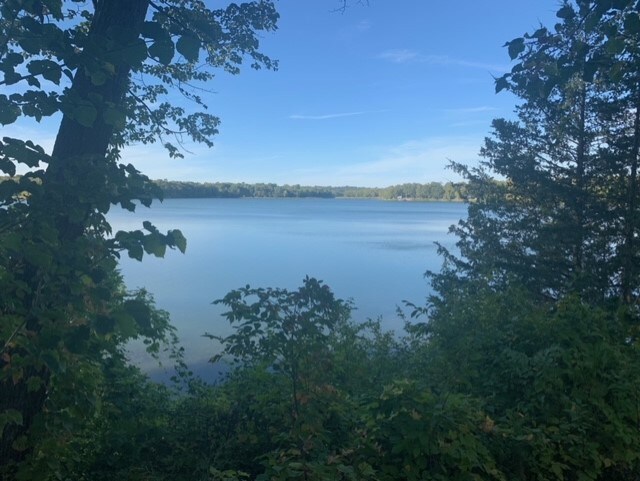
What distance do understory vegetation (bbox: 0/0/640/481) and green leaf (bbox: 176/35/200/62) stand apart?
0.4 inches

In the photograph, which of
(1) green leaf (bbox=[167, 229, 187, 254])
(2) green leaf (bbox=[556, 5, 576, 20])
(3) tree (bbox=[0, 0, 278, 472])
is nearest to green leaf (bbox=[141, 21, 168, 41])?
(3) tree (bbox=[0, 0, 278, 472])

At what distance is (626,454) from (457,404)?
1.25m

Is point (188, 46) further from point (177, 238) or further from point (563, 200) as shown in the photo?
point (563, 200)

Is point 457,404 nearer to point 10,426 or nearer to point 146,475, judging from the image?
point 146,475

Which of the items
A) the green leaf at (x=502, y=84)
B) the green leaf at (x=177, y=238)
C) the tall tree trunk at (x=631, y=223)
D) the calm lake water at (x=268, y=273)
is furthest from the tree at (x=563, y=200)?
the green leaf at (x=177, y=238)

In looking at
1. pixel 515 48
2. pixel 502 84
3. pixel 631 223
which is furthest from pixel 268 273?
pixel 515 48

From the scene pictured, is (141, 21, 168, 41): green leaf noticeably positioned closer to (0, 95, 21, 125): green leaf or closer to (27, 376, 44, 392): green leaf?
(0, 95, 21, 125): green leaf

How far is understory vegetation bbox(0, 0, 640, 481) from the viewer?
217 centimetres

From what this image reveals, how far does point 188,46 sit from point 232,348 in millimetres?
1972

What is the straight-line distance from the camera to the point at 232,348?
335 centimetres

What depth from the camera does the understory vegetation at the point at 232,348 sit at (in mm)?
2170

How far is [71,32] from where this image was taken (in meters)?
2.28

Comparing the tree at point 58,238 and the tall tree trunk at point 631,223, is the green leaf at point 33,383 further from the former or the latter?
the tall tree trunk at point 631,223

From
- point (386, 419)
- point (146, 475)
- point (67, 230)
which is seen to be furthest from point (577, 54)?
point (146, 475)
